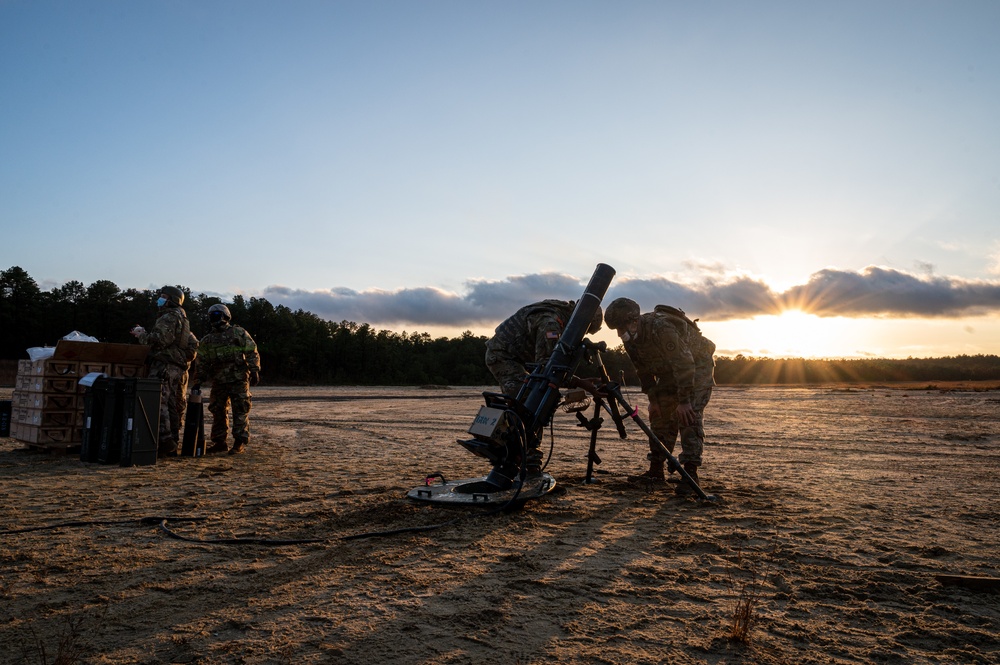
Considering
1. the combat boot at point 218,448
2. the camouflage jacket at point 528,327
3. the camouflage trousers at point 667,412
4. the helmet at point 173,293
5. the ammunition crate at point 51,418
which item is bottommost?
the combat boot at point 218,448

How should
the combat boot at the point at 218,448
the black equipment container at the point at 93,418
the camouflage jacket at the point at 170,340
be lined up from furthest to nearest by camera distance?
the combat boot at the point at 218,448
the camouflage jacket at the point at 170,340
the black equipment container at the point at 93,418

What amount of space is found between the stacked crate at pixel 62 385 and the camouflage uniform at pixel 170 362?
0.41 metres

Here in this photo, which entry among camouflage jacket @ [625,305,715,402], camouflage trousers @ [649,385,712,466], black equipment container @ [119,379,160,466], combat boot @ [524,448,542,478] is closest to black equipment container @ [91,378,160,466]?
black equipment container @ [119,379,160,466]

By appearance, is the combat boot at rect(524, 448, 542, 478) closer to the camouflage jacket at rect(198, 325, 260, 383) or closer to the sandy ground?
the sandy ground

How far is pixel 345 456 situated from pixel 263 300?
6002cm

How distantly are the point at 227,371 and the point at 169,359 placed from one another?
86 cm

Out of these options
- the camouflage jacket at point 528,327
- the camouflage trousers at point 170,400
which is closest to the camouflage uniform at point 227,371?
the camouflage trousers at point 170,400

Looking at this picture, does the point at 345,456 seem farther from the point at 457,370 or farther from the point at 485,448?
the point at 457,370

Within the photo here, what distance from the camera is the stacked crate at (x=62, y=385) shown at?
10047 mm

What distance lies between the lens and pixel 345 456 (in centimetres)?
1059

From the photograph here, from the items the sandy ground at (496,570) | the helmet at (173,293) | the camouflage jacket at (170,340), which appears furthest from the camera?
the helmet at (173,293)

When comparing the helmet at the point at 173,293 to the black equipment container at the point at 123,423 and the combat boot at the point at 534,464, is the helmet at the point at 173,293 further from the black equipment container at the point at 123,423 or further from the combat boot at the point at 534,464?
the combat boot at the point at 534,464

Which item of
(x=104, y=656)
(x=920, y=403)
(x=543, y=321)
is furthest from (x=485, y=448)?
(x=920, y=403)

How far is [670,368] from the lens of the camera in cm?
759
